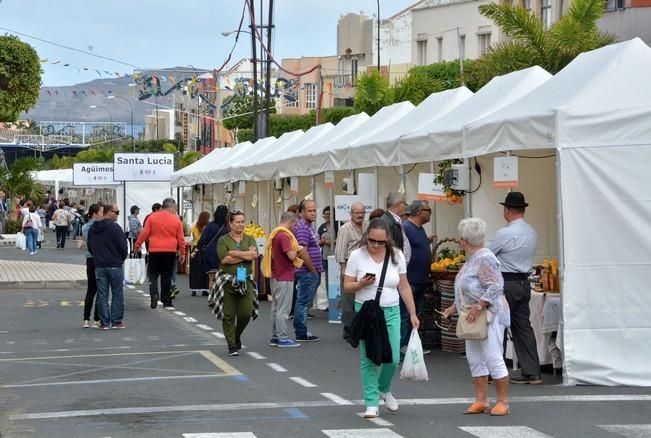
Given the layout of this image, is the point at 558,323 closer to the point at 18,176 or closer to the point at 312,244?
the point at 312,244

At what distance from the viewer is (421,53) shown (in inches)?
3036

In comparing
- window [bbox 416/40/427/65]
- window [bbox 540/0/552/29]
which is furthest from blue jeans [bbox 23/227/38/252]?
window [bbox 416/40/427/65]

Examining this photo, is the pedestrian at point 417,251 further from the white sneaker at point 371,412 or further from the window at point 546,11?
the window at point 546,11

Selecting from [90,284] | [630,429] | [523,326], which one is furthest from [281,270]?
[630,429]

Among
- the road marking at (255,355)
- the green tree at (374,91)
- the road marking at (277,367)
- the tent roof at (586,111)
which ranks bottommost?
the road marking at (255,355)

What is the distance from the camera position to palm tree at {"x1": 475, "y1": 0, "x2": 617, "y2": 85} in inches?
1396

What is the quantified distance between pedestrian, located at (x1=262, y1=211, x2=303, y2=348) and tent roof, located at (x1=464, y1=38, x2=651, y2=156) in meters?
3.31

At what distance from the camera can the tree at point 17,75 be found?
30250mm

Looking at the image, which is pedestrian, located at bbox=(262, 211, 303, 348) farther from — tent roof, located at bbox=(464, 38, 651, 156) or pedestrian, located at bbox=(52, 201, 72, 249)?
pedestrian, located at bbox=(52, 201, 72, 249)

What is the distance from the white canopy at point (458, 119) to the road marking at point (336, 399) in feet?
13.8

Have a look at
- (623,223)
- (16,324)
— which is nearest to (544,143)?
(623,223)

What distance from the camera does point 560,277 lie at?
13.0 m

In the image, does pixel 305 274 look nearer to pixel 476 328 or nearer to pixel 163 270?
pixel 163 270

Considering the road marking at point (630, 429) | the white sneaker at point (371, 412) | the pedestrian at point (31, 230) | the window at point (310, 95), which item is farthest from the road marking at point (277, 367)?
the window at point (310, 95)
